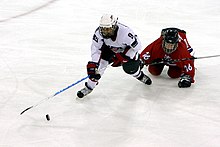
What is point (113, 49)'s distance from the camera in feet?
8.00

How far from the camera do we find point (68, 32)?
387 centimetres

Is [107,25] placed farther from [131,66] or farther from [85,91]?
[85,91]

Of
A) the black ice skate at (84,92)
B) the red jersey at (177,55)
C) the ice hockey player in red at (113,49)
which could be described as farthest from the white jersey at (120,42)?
the red jersey at (177,55)

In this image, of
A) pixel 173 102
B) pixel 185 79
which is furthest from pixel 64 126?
pixel 185 79

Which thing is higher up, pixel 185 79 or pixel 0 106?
pixel 185 79

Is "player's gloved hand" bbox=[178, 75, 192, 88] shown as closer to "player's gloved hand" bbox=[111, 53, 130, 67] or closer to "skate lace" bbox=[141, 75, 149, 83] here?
"skate lace" bbox=[141, 75, 149, 83]

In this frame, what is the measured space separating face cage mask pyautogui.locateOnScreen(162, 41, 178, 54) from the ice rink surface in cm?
26

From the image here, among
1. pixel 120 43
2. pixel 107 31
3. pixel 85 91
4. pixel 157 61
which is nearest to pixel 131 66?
pixel 120 43

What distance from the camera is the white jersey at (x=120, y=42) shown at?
7.64 ft

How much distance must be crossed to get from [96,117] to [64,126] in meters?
0.22

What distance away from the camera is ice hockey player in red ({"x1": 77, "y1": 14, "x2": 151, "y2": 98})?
7.56ft

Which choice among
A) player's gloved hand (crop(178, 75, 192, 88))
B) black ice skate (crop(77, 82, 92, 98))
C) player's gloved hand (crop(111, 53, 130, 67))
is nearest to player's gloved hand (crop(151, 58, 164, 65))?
player's gloved hand (crop(178, 75, 192, 88))

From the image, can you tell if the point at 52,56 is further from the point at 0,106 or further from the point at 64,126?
the point at 64,126

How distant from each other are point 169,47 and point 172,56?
11 cm
